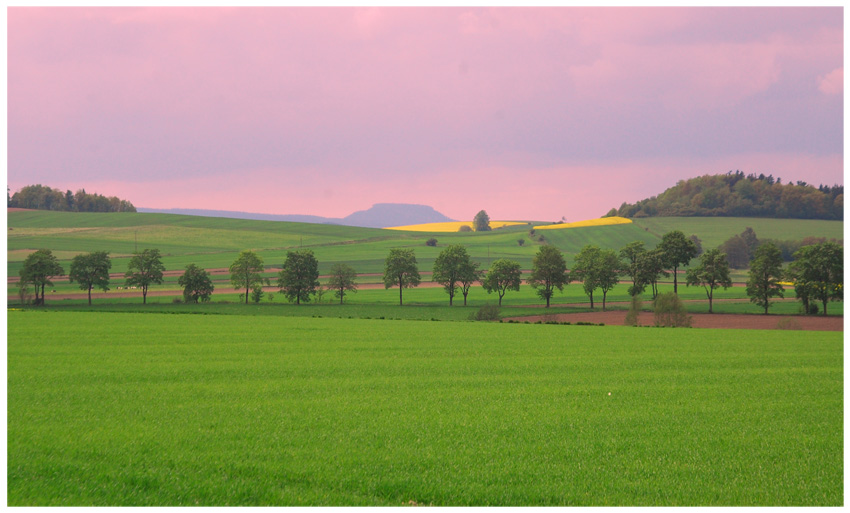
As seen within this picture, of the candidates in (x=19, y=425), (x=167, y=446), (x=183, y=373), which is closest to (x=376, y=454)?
(x=167, y=446)

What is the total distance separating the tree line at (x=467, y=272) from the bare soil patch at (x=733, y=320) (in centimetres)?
658

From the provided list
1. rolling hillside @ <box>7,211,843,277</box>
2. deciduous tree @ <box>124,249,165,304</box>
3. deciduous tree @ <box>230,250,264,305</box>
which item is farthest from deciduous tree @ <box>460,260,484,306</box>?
deciduous tree @ <box>124,249,165,304</box>

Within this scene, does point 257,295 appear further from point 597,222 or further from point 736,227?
point 597,222

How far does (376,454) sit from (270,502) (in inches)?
95.9

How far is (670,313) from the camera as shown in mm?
62406

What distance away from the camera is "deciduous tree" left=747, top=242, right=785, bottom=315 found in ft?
244

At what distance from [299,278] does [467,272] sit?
75.8 ft

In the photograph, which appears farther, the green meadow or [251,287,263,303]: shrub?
[251,287,263,303]: shrub

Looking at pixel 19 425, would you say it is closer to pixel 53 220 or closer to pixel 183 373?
pixel 183 373

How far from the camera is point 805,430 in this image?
13.8m

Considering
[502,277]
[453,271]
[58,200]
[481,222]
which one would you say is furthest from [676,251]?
[58,200]

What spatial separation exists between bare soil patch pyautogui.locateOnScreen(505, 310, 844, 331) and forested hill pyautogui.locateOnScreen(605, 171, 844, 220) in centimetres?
10047

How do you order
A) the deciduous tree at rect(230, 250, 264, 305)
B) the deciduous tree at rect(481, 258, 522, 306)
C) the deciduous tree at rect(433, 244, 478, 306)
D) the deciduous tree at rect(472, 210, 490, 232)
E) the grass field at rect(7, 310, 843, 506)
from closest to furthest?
the grass field at rect(7, 310, 843, 506)
the deciduous tree at rect(481, 258, 522, 306)
the deciduous tree at rect(230, 250, 264, 305)
the deciduous tree at rect(433, 244, 478, 306)
the deciduous tree at rect(472, 210, 490, 232)

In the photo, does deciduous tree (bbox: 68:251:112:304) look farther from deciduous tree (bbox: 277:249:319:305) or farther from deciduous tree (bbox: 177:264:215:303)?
deciduous tree (bbox: 277:249:319:305)
